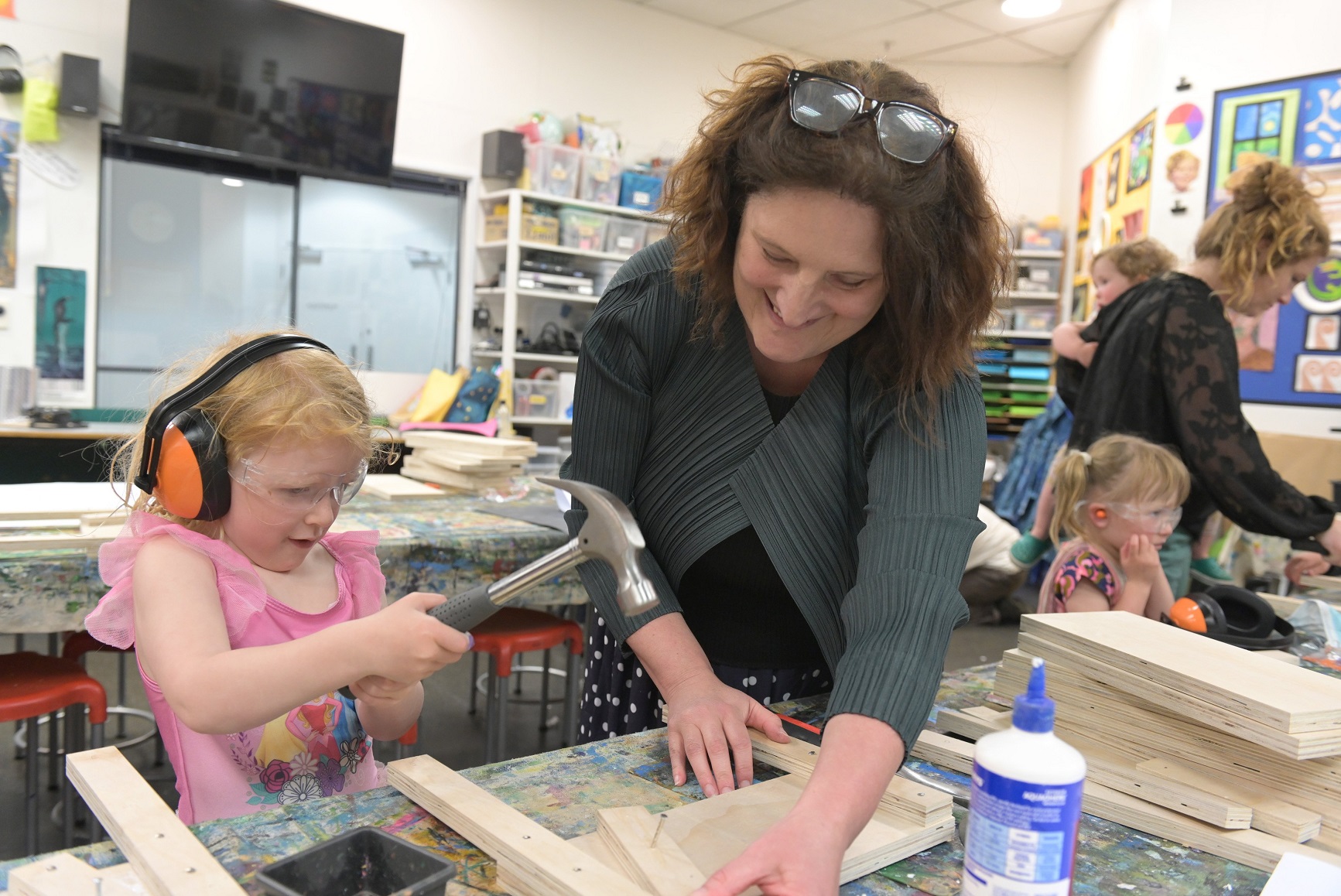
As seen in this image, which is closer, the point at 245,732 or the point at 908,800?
the point at 908,800

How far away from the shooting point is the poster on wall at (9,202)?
15.7 feet

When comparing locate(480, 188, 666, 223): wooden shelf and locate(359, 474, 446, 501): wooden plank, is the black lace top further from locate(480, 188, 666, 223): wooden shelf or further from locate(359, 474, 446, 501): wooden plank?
locate(480, 188, 666, 223): wooden shelf

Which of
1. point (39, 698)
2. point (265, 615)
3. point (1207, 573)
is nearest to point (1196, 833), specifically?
point (265, 615)

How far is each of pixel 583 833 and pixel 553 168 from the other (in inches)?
225

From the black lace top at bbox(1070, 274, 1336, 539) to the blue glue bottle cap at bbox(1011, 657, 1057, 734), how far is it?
183 centimetres

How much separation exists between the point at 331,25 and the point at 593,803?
5.53 m

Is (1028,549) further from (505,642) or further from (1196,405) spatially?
(505,642)

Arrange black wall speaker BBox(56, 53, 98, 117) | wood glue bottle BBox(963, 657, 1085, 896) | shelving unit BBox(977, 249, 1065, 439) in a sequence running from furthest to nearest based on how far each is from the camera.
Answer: shelving unit BBox(977, 249, 1065, 439) < black wall speaker BBox(56, 53, 98, 117) < wood glue bottle BBox(963, 657, 1085, 896)

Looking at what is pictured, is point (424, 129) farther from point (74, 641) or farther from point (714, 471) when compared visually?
point (714, 471)

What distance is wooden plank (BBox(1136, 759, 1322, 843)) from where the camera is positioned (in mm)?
1058

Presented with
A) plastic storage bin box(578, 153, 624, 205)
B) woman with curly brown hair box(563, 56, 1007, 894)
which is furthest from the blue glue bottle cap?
plastic storage bin box(578, 153, 624, 205)

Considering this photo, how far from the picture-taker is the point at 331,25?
5.47 m

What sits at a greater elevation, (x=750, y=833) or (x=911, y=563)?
(x=911, y=563)

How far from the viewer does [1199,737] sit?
3.78 feet
